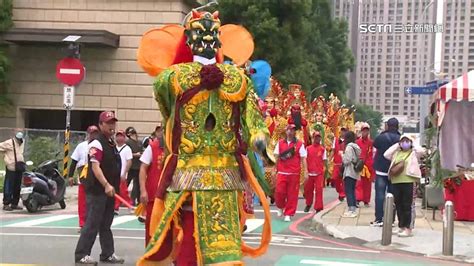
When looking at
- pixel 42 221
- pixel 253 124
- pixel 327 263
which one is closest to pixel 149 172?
pixel 327 263

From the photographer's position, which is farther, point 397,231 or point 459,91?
point 459,91

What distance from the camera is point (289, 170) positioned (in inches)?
536

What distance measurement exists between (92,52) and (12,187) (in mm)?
12636

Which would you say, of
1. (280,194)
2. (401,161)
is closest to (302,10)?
(280,194)

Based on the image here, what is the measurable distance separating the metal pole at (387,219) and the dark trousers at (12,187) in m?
7.73

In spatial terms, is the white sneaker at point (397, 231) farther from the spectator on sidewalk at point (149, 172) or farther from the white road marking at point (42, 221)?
the white road marking at point (42, 221)

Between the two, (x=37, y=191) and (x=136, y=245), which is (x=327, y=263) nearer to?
(x=136, y=245)

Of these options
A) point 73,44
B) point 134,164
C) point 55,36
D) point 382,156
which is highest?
point 55,36

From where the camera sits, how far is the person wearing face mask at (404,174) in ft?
36.6

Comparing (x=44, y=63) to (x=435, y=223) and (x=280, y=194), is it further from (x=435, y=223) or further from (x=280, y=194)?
(x=435, y=223)

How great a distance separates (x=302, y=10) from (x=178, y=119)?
29.4 meters

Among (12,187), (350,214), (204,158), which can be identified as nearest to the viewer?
(204,158)

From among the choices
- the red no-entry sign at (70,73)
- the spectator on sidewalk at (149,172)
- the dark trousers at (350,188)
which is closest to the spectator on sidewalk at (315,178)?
the dark trousers at (350,188)

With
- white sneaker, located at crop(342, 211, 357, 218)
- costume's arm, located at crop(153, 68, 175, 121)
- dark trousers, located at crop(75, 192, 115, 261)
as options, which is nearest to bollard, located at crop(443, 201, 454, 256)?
white sneaker, located at crop(342, 211, 357, 218)
